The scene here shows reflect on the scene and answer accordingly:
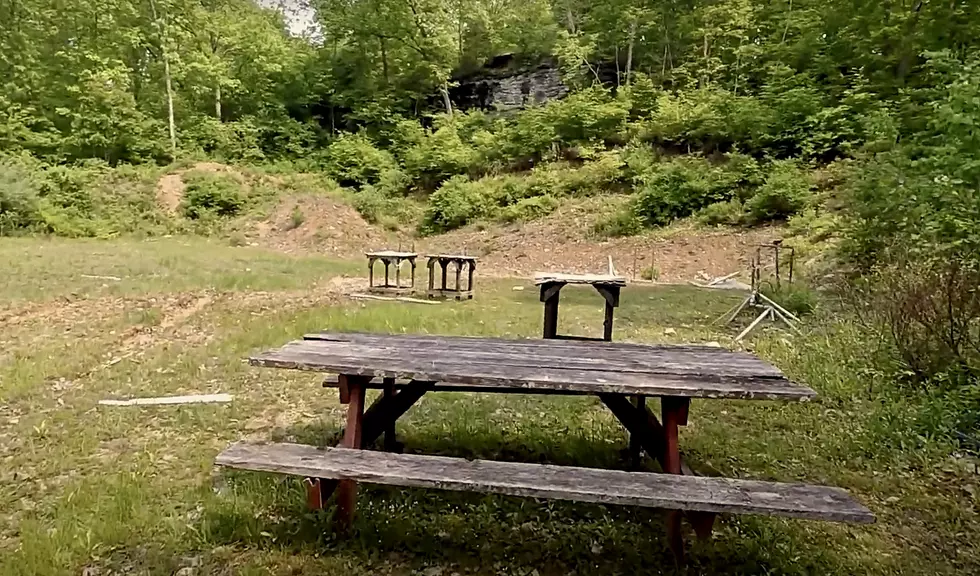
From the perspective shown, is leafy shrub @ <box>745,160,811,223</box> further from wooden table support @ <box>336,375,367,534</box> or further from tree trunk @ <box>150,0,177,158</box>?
tree trunk @ <box>150,0,177,158</box>

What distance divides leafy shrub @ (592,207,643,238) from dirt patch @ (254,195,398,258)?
5.48 meters

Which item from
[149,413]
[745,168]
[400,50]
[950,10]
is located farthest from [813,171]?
[400,50]

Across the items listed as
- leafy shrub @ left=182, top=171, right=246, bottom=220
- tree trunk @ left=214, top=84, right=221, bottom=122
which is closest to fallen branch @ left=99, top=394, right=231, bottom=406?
leafy shrub @ left=182, top=171, right=246, bottom=220

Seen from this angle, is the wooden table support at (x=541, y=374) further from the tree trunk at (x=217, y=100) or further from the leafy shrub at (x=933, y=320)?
the tree trunk at (x=217, y=100)

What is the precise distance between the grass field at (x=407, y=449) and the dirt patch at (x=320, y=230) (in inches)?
351

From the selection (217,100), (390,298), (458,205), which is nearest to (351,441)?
(390,298)

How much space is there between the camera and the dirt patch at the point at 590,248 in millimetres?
11227

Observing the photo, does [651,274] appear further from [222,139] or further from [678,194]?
[222,139]

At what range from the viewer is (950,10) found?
9.53 meters

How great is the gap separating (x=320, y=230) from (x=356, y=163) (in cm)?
547

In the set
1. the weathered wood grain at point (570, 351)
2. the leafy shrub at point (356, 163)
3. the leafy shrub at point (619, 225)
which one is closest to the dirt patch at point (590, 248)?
the leafy shrub at point (619, 225)

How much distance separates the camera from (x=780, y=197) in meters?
11.9

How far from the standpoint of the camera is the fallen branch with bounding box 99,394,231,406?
3.92 m

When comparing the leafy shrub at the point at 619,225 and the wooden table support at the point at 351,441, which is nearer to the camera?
the wooden table support at the point at 351,441
